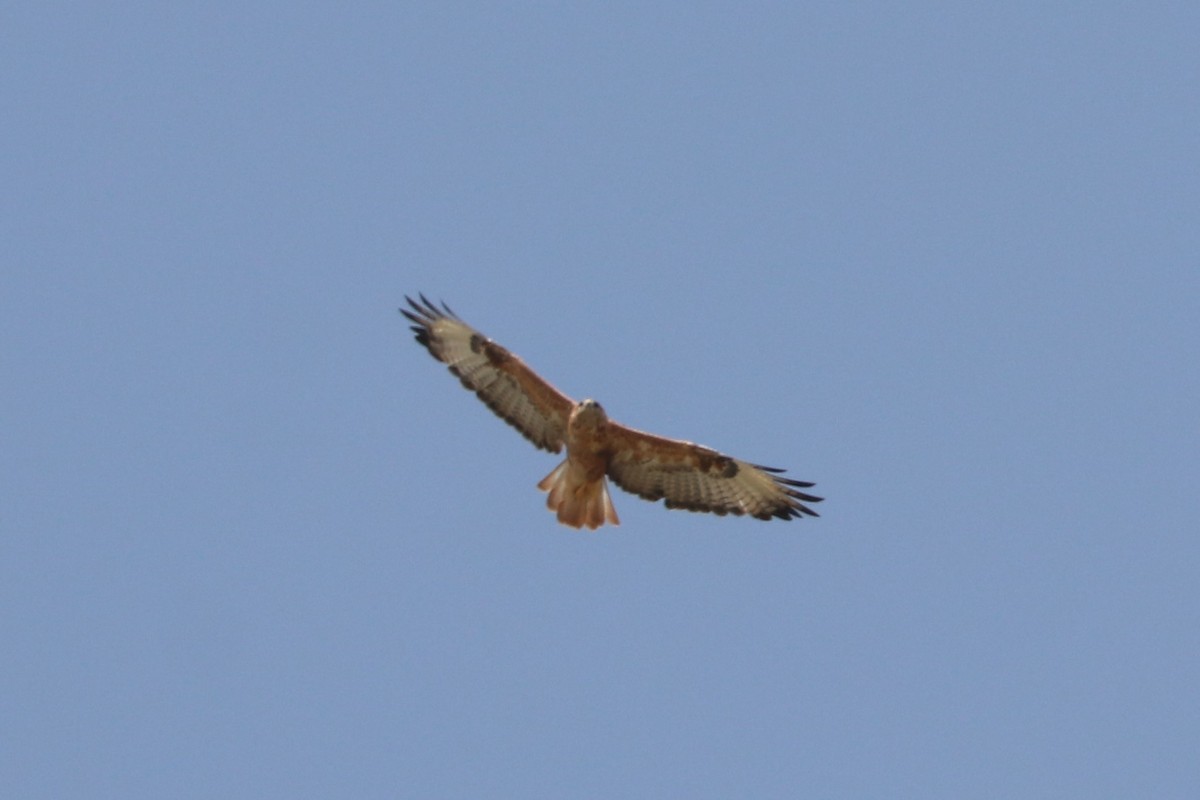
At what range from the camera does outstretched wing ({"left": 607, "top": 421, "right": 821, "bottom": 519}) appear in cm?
1224

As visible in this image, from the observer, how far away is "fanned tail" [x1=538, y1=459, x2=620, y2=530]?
12188 mm

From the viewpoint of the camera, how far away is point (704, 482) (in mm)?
12523

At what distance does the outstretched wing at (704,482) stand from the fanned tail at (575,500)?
0.28m

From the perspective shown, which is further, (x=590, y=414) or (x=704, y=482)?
(x=704, y=482)

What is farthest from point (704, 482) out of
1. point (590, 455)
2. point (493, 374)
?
point (493, 374)

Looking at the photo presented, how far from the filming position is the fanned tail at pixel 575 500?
480 inches

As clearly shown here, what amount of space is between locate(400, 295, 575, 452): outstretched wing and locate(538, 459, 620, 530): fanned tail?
373 mm

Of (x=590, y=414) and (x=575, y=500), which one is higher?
(x=590, y=414)

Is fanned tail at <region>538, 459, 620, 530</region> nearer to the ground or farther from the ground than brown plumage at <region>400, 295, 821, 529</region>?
nearer to the ground

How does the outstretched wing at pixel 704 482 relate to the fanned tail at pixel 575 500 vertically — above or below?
above

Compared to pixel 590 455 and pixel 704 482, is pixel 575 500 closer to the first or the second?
pixel 590 455

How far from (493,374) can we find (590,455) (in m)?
1.25

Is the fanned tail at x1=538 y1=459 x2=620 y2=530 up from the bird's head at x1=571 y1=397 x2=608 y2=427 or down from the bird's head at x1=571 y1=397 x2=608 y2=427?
down

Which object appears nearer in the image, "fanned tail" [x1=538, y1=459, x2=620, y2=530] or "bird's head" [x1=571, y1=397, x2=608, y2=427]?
"bird's head" [x1=571, y1=397, x2=608, y2=427]
